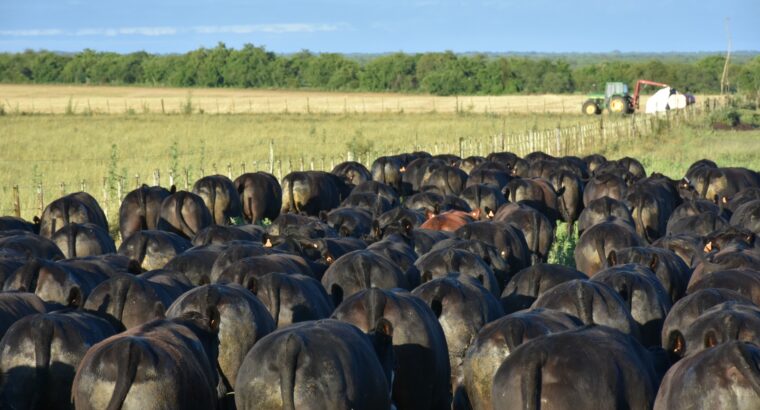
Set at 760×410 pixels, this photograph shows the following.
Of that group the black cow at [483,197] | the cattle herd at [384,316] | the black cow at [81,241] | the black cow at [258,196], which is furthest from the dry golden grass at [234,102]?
the cattle herd at [384,316]

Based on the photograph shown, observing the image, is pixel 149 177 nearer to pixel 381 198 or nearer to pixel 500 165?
pixel 500 165

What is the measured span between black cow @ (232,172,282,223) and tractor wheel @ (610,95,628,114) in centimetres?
4538

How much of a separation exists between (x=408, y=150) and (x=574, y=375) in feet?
121

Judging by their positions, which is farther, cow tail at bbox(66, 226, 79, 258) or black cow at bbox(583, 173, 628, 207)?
black cow at bbox(583, 173, 628, 207)

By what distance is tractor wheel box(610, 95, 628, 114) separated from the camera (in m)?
65.6

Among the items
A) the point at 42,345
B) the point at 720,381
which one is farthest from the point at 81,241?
the point at 720,381

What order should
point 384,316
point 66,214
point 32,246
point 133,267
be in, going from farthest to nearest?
point 66,214 < point 32,246 < point 133,267 < point 384,316

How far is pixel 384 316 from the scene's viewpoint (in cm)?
971

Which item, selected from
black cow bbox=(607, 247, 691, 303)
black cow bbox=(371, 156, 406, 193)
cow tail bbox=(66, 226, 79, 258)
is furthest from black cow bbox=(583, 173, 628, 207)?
cow tail bbox=(66, 226, 79, 258)

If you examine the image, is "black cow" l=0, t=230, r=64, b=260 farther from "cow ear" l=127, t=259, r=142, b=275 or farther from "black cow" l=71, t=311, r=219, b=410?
"black cow" l=71, t=311, r=219, b=410

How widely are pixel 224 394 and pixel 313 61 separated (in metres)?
103

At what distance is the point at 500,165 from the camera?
26781mm

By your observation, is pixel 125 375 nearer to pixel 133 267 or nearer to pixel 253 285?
pixel 253 285

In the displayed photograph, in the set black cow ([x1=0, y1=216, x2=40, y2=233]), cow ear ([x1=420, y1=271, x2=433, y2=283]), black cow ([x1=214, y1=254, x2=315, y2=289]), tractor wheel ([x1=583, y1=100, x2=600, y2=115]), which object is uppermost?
black cow ([x1=214, y1=254, x2=315, y2=289])
